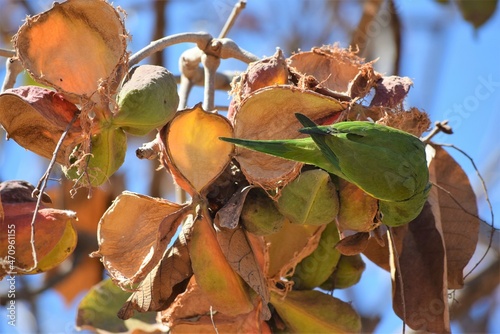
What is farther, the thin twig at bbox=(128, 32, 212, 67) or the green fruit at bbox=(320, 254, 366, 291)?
the green fruit at bbox=(320, 254, 366, 291)

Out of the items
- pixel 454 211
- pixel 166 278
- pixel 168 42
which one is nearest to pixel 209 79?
pixel 168 42

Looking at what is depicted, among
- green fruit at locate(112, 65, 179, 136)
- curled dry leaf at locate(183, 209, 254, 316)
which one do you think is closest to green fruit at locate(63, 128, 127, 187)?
green fruit at locate(112, 65, 179, 136)

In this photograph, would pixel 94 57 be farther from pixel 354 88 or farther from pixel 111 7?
pixel 354 88

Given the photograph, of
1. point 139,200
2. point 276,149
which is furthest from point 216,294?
point 276,149

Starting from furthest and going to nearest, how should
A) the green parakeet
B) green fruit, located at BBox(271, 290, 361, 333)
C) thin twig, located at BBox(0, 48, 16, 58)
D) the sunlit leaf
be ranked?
the sunlit leaf, green fruit, located at BBox(271, 290, 361, 333), thin twig, located at BBox(0, 48, 16, 58), the green parakeet

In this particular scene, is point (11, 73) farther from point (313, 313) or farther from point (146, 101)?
point (313, 313)

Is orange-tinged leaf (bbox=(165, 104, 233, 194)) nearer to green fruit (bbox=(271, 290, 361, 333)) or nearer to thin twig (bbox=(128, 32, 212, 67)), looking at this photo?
thin twig (bbox=(128, 32, 212, 67))

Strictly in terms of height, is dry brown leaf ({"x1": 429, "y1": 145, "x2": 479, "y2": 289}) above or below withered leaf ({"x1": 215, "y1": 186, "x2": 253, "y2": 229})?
below

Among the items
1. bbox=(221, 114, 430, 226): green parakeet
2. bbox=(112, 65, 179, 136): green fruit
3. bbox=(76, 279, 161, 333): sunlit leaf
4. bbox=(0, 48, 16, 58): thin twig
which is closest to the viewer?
bbox=(221, 114, 430, 226): green parakeet
